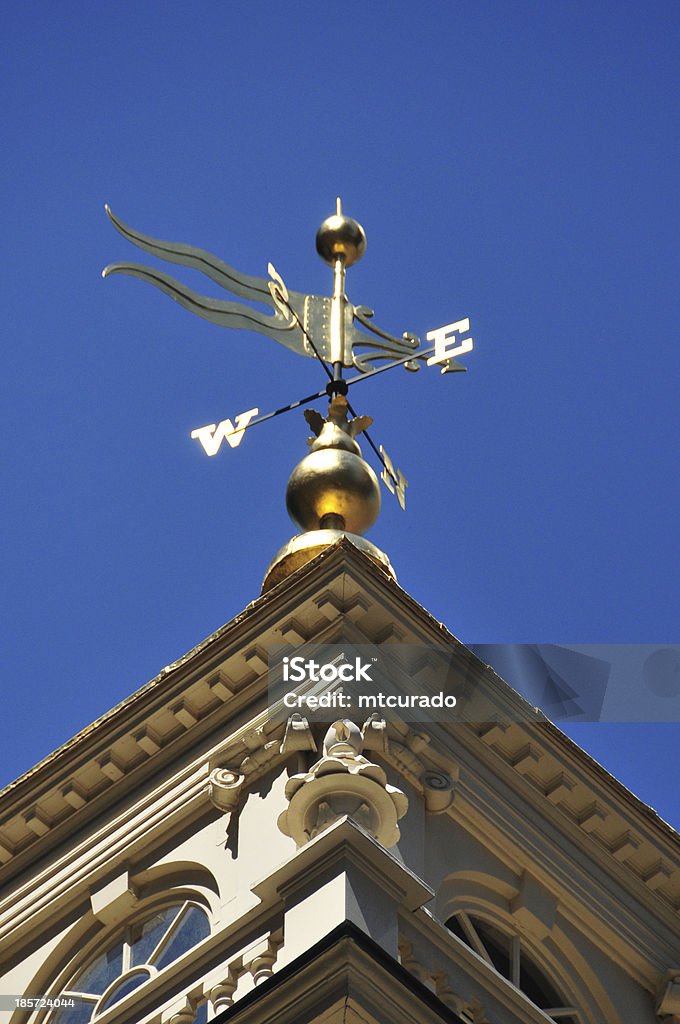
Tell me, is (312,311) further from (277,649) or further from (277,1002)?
(277,1002)

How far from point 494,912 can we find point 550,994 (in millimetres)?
848

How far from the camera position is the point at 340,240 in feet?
116

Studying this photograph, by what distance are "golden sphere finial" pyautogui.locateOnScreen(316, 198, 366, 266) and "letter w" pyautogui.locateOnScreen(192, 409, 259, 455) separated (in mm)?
3864

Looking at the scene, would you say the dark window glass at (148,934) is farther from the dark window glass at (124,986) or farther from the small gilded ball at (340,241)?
the small gilded ball at (340,241)

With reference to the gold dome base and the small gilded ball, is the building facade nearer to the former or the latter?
the gold dome base

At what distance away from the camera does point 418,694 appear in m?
26.1

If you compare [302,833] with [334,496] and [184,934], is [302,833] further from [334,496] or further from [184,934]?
[334,496]

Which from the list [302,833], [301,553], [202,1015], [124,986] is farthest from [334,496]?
[202,1015]

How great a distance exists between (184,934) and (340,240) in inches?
488

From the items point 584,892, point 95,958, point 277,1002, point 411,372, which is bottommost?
point 277,1002

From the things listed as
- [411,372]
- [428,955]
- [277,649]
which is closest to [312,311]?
[411,372]

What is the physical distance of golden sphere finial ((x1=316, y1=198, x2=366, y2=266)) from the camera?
35.2m

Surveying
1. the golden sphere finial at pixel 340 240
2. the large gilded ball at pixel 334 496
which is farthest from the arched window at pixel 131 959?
the golden sphere finial at pixel 340 240

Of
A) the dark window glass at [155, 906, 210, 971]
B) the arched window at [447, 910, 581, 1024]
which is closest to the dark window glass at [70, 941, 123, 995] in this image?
the dark window glass at [155, 906, 210, 971]
